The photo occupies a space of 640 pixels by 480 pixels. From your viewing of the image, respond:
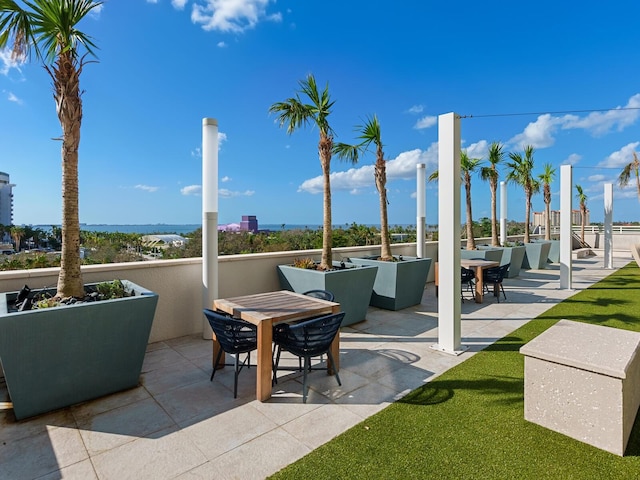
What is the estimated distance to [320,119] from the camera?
19.0 ft

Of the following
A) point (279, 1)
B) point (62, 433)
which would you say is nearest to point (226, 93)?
point (279, 1)

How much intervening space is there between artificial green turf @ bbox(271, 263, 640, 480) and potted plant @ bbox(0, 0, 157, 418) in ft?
6.15

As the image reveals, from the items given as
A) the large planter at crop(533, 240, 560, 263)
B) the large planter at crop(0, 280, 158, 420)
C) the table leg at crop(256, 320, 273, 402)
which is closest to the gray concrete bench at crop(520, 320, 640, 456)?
the table leg at crop(256, 320, 273, 402)

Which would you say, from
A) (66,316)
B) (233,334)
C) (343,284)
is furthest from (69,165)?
(343,284)

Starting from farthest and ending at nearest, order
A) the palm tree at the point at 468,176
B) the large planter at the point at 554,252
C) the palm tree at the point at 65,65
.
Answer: the large planter at the point at 554,252, the palm tree at the point at 468,176, the palm tree at the point at 65,65

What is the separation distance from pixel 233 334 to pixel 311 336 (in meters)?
0.68

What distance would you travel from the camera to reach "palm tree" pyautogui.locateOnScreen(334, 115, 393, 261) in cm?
654

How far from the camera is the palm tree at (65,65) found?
3.05 meters

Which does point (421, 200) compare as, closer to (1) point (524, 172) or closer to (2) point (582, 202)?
(1) point (524, 172)

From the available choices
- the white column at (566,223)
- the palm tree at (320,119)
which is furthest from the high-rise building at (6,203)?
the white column at (566,223)

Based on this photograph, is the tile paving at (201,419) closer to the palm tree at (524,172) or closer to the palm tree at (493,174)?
the palm tree at (493,174)

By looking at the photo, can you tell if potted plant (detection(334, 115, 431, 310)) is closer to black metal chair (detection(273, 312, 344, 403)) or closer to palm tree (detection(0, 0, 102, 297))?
black metal chair (detection(273, 312, 344, 403))

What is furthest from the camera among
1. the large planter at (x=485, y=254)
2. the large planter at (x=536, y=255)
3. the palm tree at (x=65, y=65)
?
the large planter at (x=536, y=255)

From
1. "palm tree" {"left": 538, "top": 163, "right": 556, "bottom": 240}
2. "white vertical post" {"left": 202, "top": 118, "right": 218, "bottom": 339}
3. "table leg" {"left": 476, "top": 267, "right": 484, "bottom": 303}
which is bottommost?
"table leg" {"left": 476, "top": 267, "right": 484, "bottom": 303}
